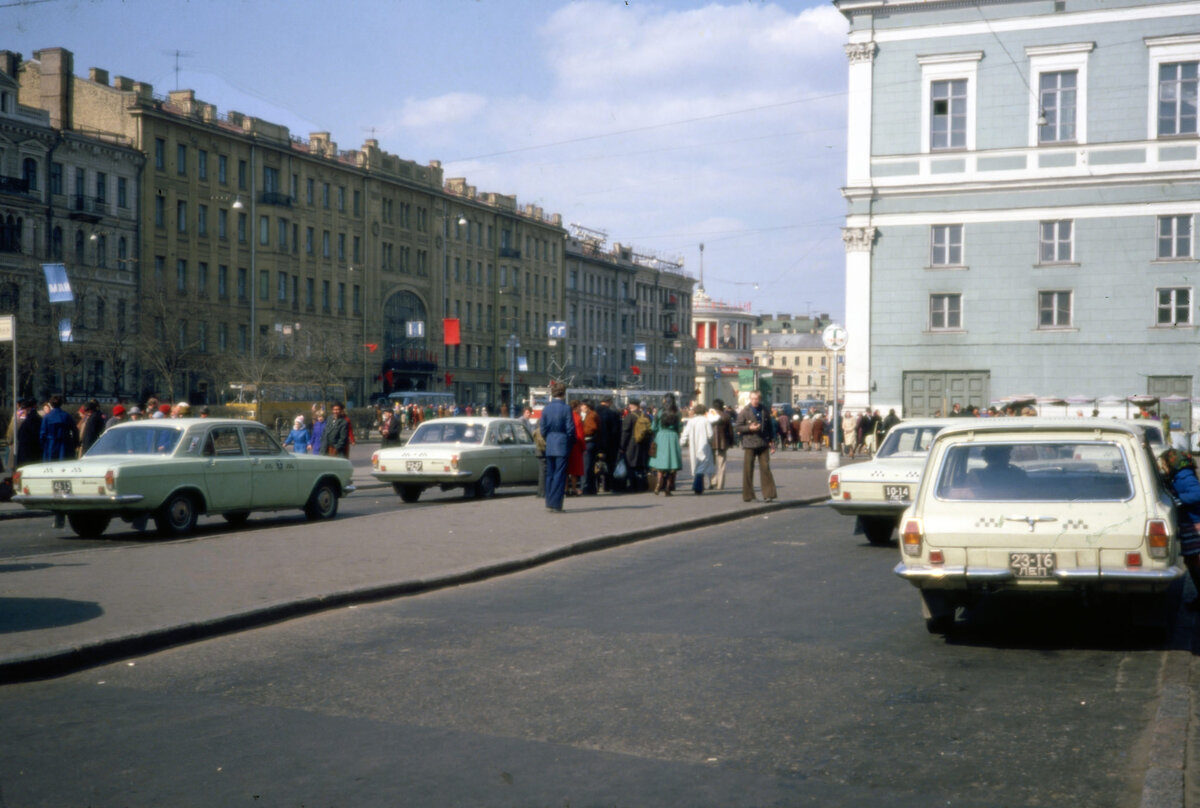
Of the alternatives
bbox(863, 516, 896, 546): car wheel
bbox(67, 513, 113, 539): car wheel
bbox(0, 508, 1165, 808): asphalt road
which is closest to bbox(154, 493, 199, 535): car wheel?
bbox(67, 513, 113, 539): car wheel

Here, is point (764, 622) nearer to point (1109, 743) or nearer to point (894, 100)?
point (1109, 743)

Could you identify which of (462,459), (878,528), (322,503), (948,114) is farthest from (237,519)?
(948,114)

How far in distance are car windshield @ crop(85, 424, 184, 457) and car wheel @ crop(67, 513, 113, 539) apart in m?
0.77

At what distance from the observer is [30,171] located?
189ft

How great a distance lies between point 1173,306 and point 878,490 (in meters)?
30.0

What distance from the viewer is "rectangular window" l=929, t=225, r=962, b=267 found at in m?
42.7

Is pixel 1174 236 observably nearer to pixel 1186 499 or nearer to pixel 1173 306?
pixel 1173 306

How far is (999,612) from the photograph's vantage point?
10070 millimetres

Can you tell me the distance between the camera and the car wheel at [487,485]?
2208 cm

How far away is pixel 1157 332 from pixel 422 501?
2800 centimetres

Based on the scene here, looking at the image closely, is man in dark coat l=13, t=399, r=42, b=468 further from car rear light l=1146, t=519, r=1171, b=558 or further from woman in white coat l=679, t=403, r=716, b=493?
car rear light l=1146, t=519, r=1171, b=558

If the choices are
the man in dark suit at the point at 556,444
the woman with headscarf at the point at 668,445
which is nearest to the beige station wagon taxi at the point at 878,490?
the man in dark suit at the point at 556,444

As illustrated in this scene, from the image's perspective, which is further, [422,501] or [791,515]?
[422,501]

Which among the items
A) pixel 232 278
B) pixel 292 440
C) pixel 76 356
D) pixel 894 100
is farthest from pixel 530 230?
pixel 292 440
